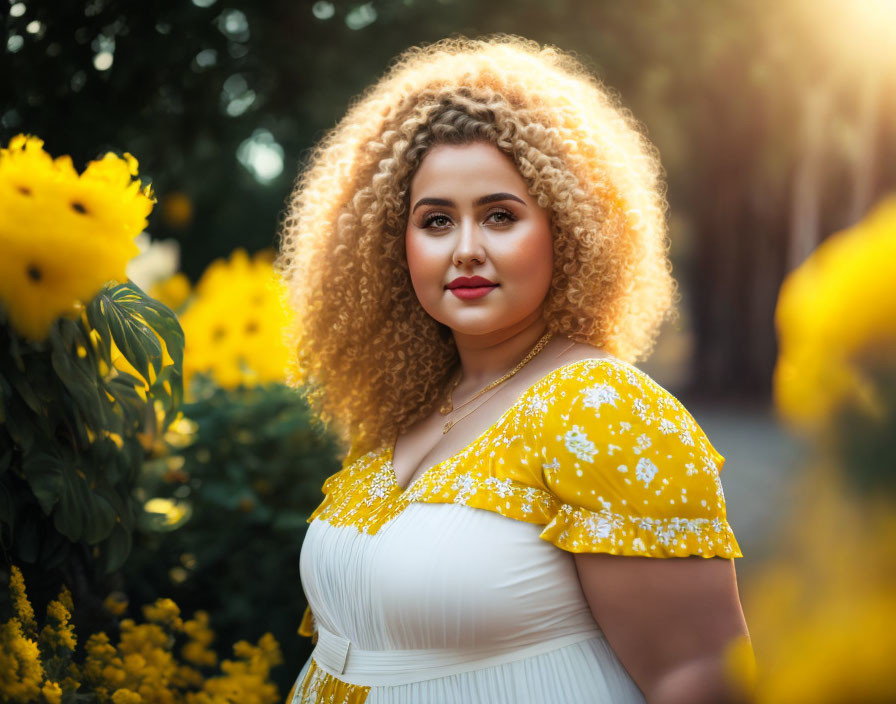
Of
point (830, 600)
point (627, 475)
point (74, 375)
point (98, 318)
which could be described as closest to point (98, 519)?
point (74, 375)

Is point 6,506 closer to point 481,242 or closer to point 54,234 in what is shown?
point 54,234

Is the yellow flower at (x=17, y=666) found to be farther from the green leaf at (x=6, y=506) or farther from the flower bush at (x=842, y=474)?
the flower bush at (x=842, y=474)

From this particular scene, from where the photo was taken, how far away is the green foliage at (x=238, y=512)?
260 cm

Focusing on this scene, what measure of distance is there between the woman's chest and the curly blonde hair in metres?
0.48

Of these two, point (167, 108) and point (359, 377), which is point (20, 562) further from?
point (167, 108)

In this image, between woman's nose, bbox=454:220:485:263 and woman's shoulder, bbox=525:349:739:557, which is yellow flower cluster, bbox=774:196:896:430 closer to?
woman's shoulder, bbox=525:349:739:557

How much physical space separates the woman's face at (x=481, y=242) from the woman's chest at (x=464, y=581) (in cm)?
40

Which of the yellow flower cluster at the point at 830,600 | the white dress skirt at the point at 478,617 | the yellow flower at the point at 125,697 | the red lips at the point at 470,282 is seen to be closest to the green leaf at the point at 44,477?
the yellow flower at the point at 125,697

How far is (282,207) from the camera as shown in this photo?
6.18 metres

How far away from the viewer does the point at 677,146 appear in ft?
22.9

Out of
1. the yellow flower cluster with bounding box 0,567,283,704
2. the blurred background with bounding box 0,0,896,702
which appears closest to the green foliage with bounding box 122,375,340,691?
the blurred background with bounding box 0,0,896,702

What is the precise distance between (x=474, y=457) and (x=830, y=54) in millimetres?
5023

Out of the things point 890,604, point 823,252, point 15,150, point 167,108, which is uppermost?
point 167,108

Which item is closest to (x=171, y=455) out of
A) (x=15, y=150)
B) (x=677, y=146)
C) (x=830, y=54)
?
(x=15, y=150)
